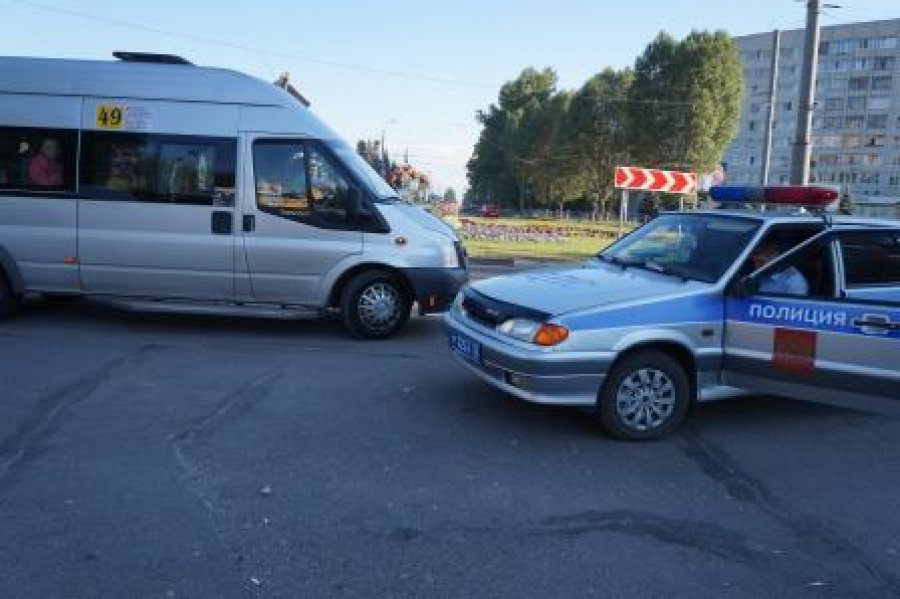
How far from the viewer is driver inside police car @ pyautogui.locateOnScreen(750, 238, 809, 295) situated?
5.97 metres

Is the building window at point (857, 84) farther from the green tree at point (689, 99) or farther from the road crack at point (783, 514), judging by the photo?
the road crack at point (783, 514)

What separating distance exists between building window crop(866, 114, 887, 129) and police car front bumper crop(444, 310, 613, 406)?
365 ft

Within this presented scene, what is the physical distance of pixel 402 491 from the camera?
473cm

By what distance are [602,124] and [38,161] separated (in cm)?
6850

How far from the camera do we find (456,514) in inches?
175

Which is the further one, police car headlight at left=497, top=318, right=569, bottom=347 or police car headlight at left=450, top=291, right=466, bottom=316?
police car headlight at left=450, top=291, right=466, bottom=316

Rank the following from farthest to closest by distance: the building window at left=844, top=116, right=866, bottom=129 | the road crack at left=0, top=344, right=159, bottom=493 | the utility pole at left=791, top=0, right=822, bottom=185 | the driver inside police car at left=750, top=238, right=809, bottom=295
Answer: the building window at left=844, top=116, right=866, bottom=129 < the utility pole at left=791, top=0, right=822, bottom=185 < the driver inside police car at left=750, top=238, right=809, bottom=295 < the road crack at left=0, top=344, right=159, bottom=493

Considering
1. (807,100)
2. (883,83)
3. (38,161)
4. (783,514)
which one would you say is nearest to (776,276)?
(783,514)

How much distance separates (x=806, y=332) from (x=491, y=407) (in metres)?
2.31

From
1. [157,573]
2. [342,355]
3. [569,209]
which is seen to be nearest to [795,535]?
[157,573]

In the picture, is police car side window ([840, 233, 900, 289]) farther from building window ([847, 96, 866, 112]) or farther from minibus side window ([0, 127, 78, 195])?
building window ([847, 96, 866, 112])

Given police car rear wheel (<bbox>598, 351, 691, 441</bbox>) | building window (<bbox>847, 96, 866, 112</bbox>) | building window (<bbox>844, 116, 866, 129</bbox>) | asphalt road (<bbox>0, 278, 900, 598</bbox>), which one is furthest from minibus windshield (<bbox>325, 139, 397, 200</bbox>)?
building window (<bbox>847, 96, 866, 112</bbox>)

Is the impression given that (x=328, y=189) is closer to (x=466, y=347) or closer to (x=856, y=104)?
(x=466, y=347)

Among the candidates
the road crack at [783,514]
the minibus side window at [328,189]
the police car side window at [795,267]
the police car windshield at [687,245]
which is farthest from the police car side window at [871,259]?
the minibus side window at [328,189]
